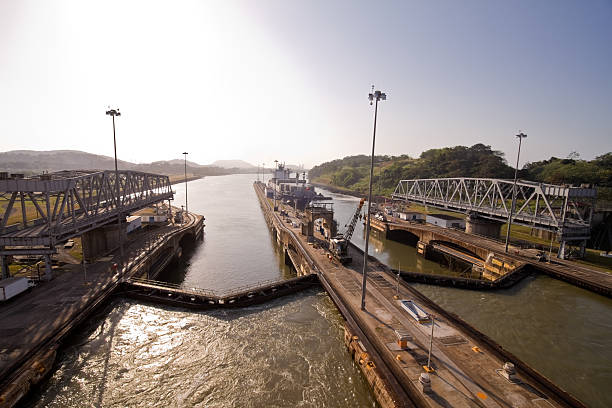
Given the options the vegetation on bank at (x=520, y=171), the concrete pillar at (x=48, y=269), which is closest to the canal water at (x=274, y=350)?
the concrete pillar at (x=48, y=269)

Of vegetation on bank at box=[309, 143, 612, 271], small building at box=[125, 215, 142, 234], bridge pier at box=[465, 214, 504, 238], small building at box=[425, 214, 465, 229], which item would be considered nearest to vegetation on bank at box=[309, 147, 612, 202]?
vegetation on bank at box=[309, 143, 612, 271]

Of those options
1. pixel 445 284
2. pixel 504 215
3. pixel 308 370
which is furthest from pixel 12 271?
pixel 504 215

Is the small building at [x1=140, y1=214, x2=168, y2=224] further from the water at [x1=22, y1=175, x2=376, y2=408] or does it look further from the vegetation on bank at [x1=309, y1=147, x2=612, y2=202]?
the vegetation on bank at [x1=309, y1=147, x2=612, y2=202]

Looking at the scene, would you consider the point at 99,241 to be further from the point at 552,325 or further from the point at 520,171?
the point at 520,171

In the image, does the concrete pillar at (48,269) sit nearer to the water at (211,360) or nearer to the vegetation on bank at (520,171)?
the water at (211,360)

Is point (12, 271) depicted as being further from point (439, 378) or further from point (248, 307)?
point (439, 378)

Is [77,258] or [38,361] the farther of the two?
[77,258]
